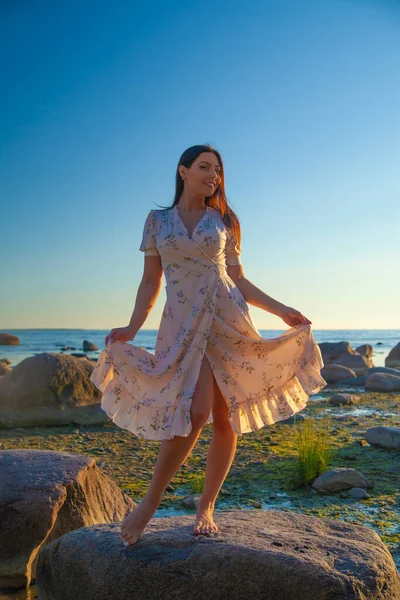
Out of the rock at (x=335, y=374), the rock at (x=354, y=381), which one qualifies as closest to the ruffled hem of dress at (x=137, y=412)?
the rock at (x=354, y=381)

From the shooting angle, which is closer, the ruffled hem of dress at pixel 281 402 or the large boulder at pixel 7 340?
the ruffled hem of dress at pixel 281 402

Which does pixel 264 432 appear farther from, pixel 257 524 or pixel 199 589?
pixel 199 589

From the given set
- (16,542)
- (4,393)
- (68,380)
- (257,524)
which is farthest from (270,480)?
(4,393)

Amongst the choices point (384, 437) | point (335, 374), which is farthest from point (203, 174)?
point (335, 374)

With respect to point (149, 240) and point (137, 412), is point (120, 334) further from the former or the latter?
point (149, 240)

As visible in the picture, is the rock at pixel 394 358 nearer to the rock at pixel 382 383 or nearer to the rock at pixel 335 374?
the rock at pixel 335 374

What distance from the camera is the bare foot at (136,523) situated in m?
3.30

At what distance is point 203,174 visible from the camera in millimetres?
3889

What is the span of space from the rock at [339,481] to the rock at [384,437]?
1568 mm

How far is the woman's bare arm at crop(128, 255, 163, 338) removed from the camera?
3.86 metres

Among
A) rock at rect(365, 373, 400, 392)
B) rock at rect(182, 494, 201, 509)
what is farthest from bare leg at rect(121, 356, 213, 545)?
rock at rect(365, 373, 400, 392)

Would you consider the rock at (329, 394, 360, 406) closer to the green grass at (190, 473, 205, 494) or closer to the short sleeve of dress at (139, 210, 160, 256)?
the green grass at (190, 473, 205, 494)

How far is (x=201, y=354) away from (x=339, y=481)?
109 inches

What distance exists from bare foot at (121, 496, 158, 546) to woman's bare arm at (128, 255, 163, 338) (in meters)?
1.08
